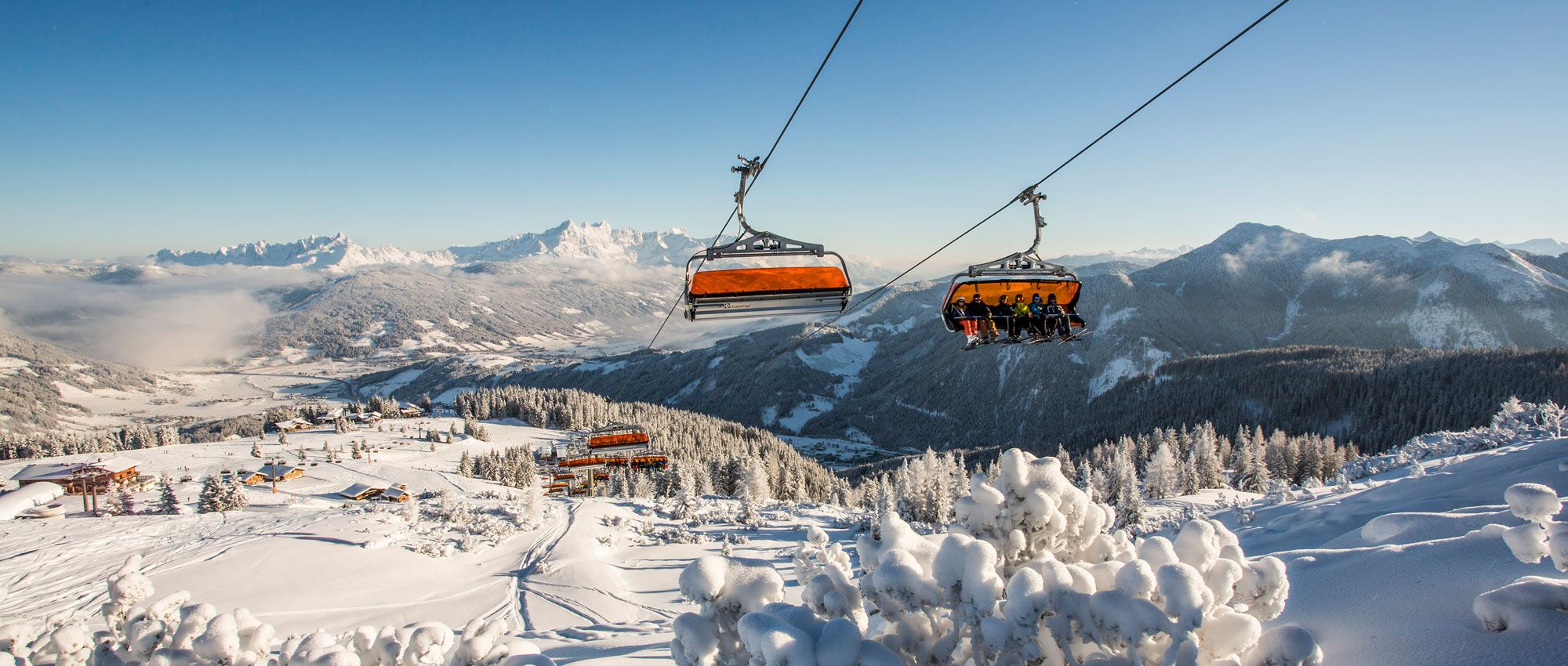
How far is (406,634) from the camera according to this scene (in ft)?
21.5

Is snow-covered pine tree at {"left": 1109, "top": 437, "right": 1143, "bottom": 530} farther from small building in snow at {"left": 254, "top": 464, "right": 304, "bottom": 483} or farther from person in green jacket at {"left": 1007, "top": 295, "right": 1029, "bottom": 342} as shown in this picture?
small building in snow at {"left": 254, "top": 464, "right": 304, "bottom": 483}

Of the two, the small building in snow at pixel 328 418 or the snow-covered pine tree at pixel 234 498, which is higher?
the snow-covered pine tree at pixel 234 498

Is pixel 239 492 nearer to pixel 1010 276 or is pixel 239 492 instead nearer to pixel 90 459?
pixel 90 459

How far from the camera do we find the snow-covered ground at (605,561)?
716cm

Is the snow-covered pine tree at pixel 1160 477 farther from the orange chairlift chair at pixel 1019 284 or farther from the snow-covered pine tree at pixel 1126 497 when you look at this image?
the orange chairlift chair at pixel 1019 284

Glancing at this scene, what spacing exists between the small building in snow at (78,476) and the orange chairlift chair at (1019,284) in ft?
206

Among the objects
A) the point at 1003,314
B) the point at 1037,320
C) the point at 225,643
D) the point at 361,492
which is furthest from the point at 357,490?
the point at 1037,320

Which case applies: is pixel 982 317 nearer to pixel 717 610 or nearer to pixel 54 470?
pixel 717 610

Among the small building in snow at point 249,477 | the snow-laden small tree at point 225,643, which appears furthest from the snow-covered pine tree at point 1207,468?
the small building in snow at point 249,477

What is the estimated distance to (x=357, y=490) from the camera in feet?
175

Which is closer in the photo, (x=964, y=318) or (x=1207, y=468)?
(x=964, y=318)

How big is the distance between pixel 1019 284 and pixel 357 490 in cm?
5953

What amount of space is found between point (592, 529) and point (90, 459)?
5226cm

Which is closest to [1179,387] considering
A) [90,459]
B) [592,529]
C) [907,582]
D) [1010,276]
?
[592,529]
